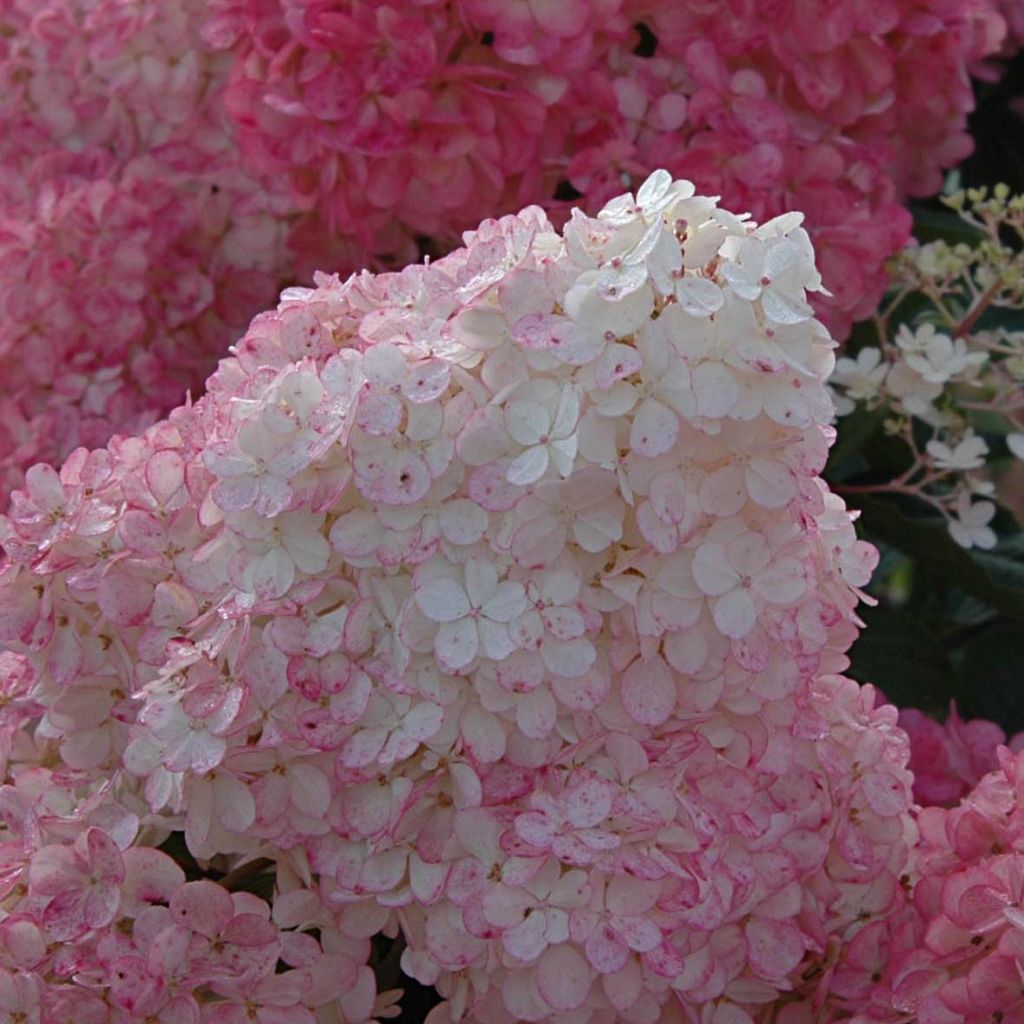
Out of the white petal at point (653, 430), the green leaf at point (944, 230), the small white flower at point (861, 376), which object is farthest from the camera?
the green leaf at point (944, 230)

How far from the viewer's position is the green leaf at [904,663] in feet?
2.75

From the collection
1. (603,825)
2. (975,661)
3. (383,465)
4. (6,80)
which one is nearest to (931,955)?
(603,825)

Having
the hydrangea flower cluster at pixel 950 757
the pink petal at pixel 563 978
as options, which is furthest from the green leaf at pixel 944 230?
the pink petal at pixel 563 978

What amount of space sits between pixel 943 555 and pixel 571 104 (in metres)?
0.28

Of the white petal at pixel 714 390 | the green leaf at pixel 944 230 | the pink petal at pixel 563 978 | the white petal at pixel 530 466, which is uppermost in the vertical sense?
the white petal at pixel 714 390

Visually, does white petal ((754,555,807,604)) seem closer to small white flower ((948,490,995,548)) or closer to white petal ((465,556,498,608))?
white petal ((465,556,498,608))

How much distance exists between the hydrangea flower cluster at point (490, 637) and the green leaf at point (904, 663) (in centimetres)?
31

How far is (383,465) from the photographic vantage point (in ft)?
1.63

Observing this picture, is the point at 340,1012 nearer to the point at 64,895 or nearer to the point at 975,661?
the point at 64,895

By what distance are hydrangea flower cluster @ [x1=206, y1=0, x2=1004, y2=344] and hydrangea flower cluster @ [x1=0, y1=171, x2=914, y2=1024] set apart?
0.23 meters

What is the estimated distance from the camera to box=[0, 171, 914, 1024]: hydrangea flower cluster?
0.49 metres

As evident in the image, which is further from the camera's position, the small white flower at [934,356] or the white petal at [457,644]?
the small white flower at [934,356]

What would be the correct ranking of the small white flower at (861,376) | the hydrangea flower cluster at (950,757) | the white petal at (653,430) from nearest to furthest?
1. the white petal at (653,430)
2. the hydrangea flower cluster at (950,757)
3. the small white flower at (861,376)

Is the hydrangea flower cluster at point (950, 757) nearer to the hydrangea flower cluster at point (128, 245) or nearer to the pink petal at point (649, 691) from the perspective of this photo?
the pink petal at point (649, 691)
